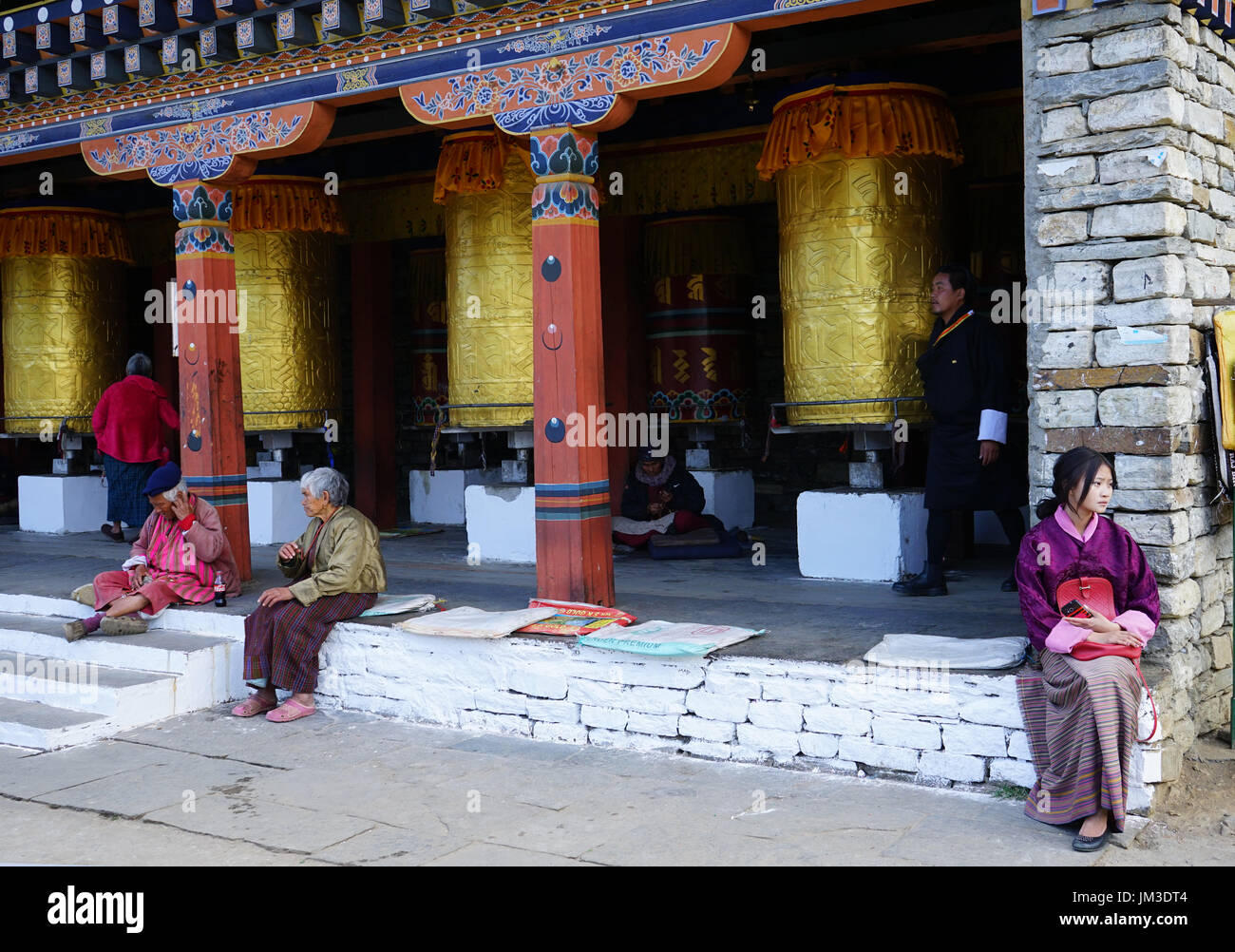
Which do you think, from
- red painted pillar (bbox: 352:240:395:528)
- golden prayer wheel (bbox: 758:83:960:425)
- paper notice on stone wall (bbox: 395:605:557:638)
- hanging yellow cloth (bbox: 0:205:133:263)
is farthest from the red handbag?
hanging yellow cloth (bbox: 0:205:133:263)

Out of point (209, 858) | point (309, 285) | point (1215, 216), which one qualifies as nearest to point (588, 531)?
point (209, 858)

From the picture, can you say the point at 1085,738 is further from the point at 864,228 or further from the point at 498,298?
the point at 498,298

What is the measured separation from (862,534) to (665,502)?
1841mm

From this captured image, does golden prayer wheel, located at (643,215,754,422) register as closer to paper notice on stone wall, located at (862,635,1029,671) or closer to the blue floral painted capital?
the blue floral painted capital

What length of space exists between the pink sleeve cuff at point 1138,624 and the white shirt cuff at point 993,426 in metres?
1.85

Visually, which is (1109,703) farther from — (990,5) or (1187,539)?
(990,5)

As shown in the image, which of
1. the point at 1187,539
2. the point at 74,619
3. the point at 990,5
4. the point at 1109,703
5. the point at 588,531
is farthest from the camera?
the point at 74,619

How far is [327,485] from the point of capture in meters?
5.66

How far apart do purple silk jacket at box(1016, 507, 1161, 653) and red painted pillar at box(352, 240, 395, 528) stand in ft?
22.3

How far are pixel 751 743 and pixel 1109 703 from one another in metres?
1.42

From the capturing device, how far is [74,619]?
6.70m

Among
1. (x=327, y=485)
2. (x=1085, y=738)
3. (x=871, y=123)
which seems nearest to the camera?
(x=1085, y=738)

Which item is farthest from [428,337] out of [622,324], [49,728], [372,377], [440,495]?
[49,728]

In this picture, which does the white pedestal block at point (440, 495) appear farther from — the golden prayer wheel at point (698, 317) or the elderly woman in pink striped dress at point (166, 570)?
the elderly woman in pink striped dress at point (166, 570)
